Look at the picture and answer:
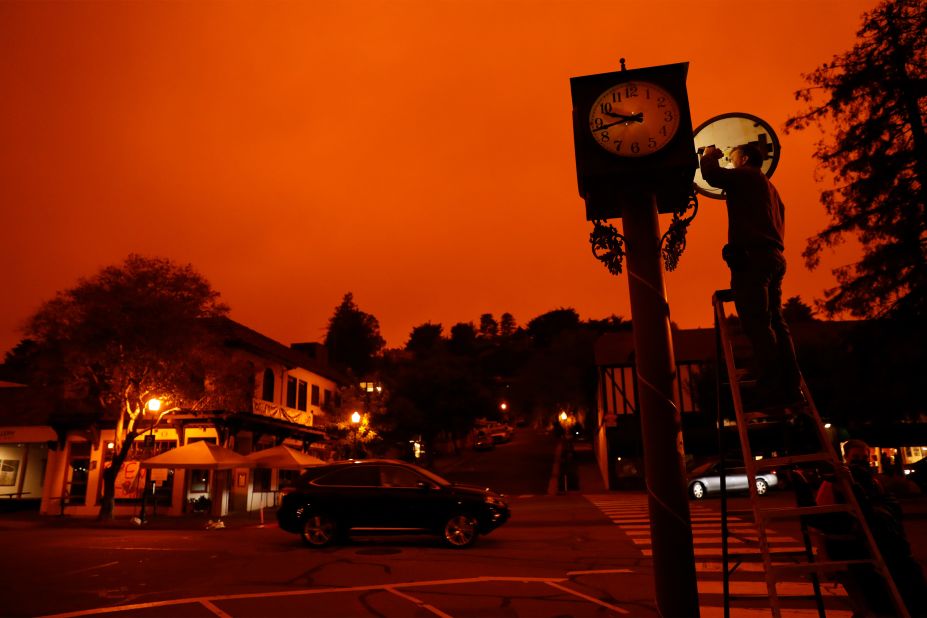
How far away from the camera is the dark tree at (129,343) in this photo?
68.8 ft

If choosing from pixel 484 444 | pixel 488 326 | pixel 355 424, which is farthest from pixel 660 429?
pixel 488 326

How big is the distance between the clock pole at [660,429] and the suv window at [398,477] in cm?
922

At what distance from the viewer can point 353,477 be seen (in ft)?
43.4

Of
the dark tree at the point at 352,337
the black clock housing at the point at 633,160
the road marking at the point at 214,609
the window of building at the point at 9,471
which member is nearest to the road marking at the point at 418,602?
the road marking at the point at 214,609

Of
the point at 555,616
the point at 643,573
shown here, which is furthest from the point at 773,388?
→ the point at 643,573

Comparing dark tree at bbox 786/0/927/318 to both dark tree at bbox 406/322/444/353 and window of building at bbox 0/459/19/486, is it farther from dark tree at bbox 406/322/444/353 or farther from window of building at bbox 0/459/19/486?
dark tree at bbox 406/322/444/353

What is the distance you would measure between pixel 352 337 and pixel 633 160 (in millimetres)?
83543

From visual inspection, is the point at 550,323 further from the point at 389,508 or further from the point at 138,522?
the point at 389,508

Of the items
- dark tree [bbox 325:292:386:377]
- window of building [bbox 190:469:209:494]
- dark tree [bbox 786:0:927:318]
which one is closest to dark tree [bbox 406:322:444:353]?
dark tree [bbox 325:292:386:377]

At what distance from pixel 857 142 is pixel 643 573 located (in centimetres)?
1530

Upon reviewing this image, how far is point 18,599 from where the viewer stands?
315 inches

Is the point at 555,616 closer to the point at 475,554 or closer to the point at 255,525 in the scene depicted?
the point at 475,554

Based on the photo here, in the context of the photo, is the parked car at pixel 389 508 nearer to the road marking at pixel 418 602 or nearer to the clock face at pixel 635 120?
the road marking at pixel 418 602

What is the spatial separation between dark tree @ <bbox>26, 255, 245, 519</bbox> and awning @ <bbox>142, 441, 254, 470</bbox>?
169cm
